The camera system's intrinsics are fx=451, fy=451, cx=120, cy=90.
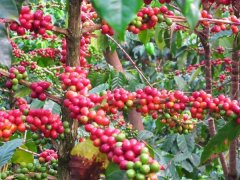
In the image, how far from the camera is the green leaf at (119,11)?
0.74 meters

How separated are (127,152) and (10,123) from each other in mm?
383

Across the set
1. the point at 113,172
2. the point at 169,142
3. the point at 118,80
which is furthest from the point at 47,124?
the point at 169,142

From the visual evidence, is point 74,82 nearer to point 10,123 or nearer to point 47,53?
point 10,123

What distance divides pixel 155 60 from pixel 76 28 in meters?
5.90

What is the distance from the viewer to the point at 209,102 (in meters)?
1.36

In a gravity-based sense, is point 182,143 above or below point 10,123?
below

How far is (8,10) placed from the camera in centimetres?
98

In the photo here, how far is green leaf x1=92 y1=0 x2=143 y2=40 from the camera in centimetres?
74

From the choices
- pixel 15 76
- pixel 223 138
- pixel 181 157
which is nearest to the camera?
pixel 15 76

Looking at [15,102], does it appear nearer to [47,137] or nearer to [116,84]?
[116,84]

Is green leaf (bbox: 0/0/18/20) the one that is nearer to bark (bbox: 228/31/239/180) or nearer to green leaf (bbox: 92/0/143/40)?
green leaf (bbox: 92/0/143/40)

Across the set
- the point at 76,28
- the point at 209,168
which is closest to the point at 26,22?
the point at 76,28

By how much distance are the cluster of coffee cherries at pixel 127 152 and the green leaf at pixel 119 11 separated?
0.31 meters

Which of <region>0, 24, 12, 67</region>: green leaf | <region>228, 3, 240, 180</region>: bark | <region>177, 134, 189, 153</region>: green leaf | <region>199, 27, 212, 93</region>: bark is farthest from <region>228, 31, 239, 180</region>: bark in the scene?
<region>0, 24, 12, 67</region>: green leaf
